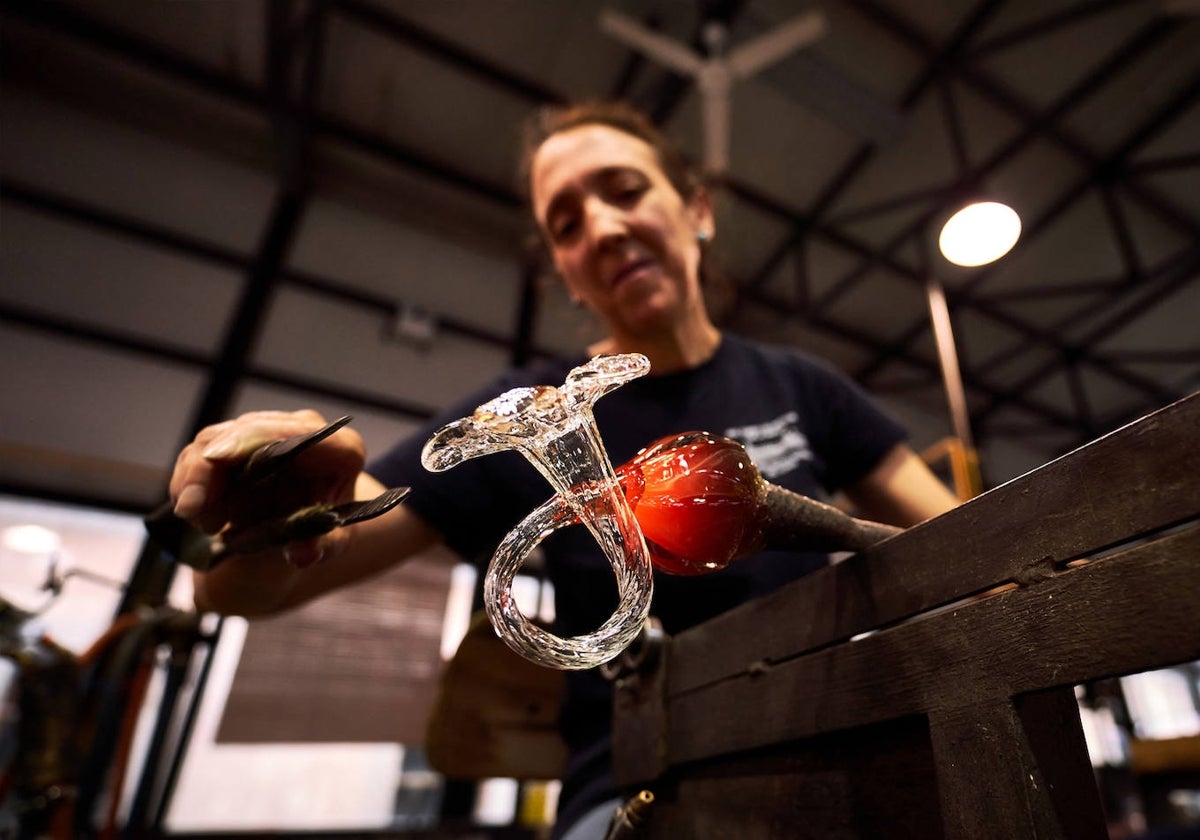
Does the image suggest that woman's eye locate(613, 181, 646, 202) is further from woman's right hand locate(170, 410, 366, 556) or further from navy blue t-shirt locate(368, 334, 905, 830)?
woman's right hand locate(170, 410, 366, 556)

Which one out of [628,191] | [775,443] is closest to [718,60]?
[628,191]

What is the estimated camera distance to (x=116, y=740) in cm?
241

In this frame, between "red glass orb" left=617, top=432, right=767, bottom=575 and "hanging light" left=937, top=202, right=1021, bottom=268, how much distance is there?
603 millimetres

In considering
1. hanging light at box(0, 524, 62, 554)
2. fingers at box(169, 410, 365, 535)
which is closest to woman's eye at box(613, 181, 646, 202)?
fingers at box(169, 410, 365, 535)

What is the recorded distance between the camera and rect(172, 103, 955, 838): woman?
0.66 meters

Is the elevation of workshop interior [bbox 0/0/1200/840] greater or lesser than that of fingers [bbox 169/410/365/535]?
greater

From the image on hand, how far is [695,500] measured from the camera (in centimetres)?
33

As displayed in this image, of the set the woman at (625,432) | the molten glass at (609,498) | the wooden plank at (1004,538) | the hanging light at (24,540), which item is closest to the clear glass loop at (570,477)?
the molten glass at (609,498)

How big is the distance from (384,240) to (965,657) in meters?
4.13

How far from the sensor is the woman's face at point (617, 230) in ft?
2.49

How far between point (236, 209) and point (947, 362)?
3.68 meters

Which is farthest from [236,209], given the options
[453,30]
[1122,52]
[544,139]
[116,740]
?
[1122,52]

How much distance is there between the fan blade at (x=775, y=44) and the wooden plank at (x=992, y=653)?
2.82m

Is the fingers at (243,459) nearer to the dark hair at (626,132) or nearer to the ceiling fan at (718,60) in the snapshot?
the dark hair at (626,132)
